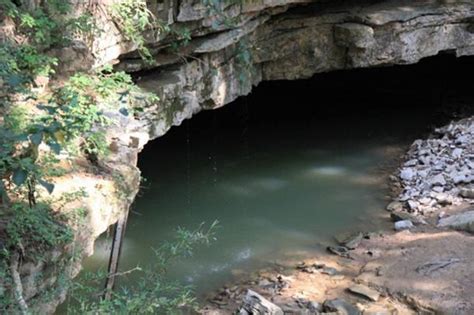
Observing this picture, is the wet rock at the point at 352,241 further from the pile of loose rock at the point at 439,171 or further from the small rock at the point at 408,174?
the small rock at the point at 408,174

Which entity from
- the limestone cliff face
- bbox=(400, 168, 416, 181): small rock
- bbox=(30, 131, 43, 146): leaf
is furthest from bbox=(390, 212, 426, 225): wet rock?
bbox=(30, 131, 43, 146): leaf

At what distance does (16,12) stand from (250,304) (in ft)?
10.5

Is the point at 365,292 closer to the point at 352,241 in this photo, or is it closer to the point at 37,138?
the point at 352,241

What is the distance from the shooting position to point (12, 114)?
4363mm

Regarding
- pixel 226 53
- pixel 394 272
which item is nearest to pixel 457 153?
pixel 394 272

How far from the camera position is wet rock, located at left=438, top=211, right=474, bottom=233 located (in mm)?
7207

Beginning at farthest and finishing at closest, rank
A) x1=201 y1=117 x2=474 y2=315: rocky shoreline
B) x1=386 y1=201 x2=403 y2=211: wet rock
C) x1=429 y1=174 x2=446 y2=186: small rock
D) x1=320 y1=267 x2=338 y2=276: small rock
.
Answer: x1=429 y1=174 x2=446 y2=186: small rock
x1=386 y1=201 x2=403 y2=211: wet rock
x1=320 y1=267 x2=338 y2=276: small rock
x1=201 y1=117 x2=474 y2=315: rocky shoreline

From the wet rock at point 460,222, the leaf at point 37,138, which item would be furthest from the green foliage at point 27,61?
the wet rock at point 460,222

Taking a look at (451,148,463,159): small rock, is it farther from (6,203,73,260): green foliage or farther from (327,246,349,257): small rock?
(6,203,73,260): green foliage

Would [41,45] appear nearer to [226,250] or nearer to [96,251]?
[96,251]

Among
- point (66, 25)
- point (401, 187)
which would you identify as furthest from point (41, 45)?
point (401, 187)

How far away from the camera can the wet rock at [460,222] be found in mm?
7207

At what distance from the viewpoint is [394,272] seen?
660 cm

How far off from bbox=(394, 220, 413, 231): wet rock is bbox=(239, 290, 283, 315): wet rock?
7.68ft
